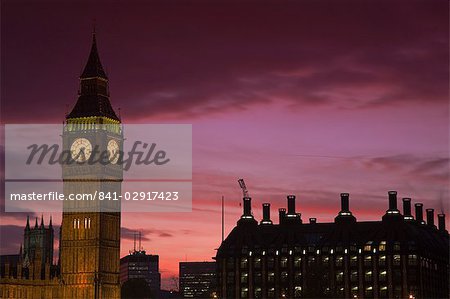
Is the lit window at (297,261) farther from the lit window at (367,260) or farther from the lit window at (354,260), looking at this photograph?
the lit window at (367,260)

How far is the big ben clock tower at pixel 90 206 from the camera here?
558 ft

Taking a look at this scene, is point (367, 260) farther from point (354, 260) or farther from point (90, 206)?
point (90, 206)

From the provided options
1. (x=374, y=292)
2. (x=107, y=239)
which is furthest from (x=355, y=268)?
(x=107, y=239)

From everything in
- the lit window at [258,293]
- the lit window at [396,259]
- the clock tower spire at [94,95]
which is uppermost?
the clock tower spire at [94,95]

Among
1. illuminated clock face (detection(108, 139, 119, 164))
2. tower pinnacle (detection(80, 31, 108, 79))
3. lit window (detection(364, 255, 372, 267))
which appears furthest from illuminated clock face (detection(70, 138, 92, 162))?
lit window (detection(364, 255, 372, 267))

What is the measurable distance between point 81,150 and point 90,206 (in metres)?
9.21

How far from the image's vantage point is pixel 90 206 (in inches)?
6796

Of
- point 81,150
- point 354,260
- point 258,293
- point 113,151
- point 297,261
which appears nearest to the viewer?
point 81,150

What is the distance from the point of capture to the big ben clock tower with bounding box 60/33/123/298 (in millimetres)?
170125

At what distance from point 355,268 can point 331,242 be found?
682cm

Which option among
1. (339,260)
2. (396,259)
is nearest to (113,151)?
(339,260)

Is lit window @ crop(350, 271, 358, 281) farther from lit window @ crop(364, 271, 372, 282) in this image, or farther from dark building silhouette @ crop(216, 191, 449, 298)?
lit window @ crop(364, 271, 372, 282)

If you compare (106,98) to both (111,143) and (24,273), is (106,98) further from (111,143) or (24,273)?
(24,273)

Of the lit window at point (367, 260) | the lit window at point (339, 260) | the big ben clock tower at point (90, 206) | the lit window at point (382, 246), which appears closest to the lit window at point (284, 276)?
the lit window at point (339, 260)
